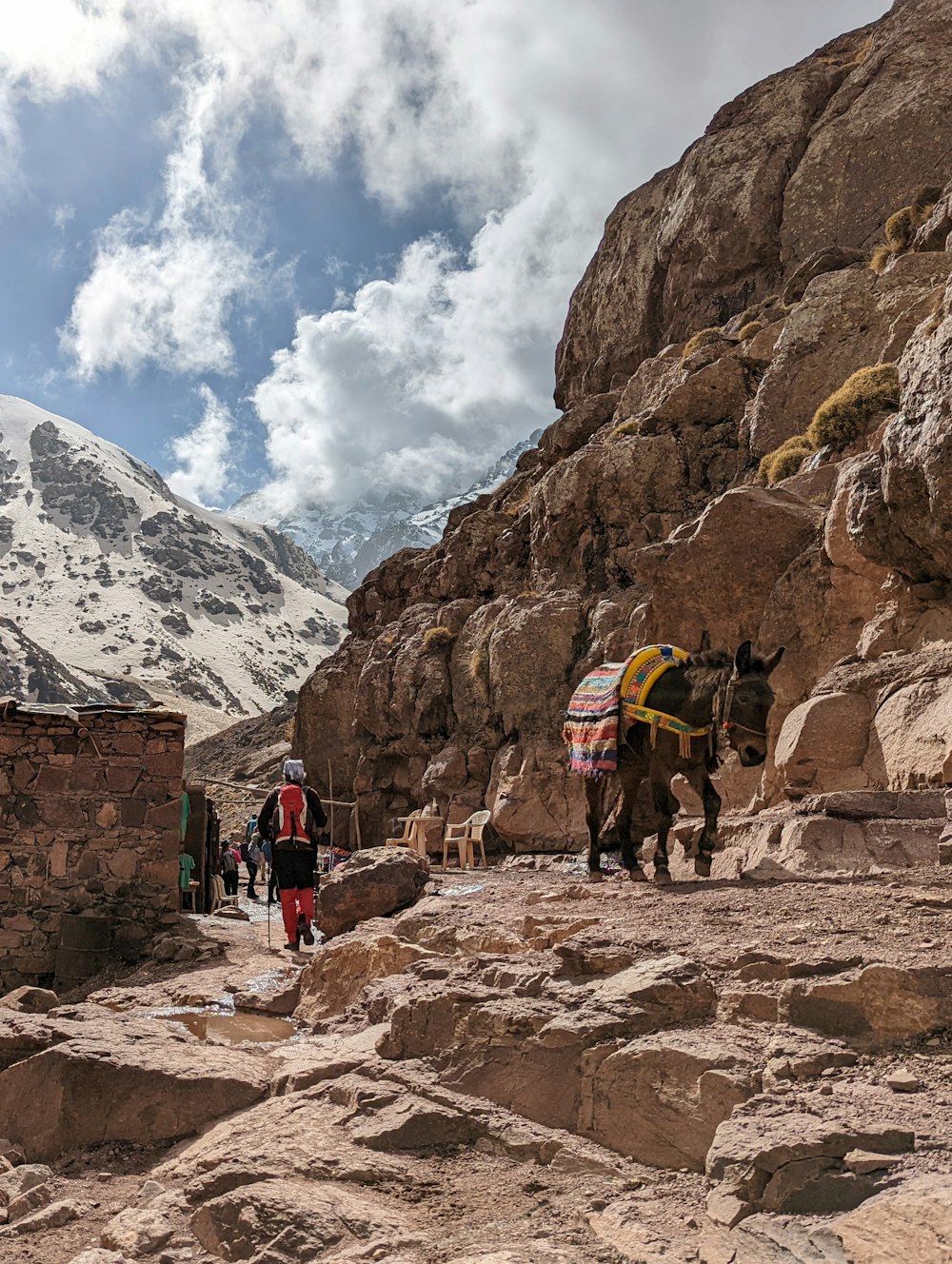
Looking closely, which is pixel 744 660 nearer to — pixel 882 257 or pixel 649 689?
pixel 649 689

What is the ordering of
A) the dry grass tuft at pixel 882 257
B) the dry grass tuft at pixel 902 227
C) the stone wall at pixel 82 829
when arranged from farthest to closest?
the dry grass tuft at pixel 902 227
the dry grass tuft at pixel 882 257
the stone wall at pixel 82 829

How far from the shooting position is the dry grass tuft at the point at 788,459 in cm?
1711

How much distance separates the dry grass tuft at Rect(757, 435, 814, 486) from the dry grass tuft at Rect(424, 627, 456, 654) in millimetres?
13581

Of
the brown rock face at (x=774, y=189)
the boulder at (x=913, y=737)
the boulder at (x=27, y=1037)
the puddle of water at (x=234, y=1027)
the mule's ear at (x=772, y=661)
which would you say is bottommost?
the puddle of water at (x=234, y=1027)

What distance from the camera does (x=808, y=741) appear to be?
885cm

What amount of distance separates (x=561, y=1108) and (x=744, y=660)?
506cm

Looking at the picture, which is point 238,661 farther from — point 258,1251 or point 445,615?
point 258,1251

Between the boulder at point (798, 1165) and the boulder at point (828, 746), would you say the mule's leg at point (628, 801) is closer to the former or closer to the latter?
the boulder at point (828, 746)

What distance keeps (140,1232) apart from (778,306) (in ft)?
95.7

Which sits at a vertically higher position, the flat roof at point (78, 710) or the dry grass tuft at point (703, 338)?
the dry grass tuft at point (703, 338)

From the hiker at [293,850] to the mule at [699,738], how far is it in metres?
3.94

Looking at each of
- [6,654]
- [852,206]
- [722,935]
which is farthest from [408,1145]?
[6,654]

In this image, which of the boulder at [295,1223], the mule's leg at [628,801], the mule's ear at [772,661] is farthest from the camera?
the mule's leg at [628,801]

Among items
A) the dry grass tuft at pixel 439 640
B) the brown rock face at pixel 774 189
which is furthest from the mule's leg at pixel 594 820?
the brown rock face at pixel 774 189
